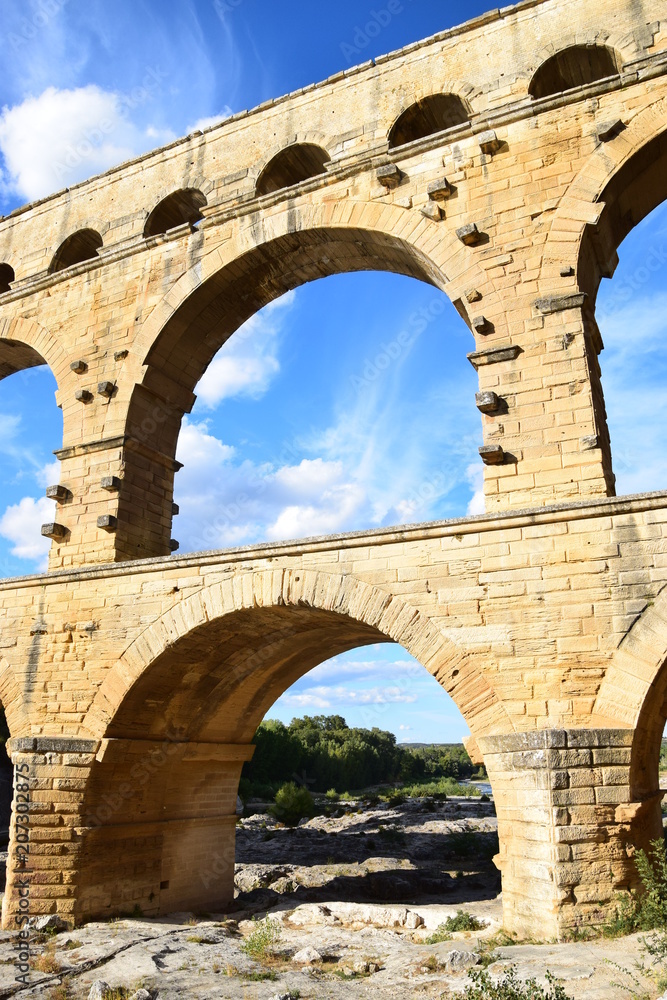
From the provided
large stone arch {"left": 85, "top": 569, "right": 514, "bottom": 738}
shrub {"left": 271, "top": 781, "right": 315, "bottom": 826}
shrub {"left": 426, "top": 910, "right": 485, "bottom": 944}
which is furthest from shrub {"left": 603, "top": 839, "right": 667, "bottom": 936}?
shrub {"left": 271, "top": 781, "right": 315, "bottom": 826}

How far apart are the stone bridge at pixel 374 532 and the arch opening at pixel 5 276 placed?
49.4 inches

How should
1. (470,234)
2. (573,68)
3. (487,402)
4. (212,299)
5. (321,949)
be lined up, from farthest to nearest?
1. (212,299)
2. (573,68)
3. (470,234)
4. (487,402)
5. (321,949)

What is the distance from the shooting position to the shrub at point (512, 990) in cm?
438

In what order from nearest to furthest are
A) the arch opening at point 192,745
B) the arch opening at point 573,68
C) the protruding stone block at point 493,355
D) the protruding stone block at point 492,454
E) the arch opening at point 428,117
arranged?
the protruding stone block at point 492,454 < the protruding stone block at point 493,355 < the arch opening at point 192,745 < the arch opening at point 573,68 < the arch opening at point 428,117

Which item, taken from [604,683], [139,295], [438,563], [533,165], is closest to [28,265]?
[139,295]

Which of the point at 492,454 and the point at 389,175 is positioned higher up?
the point at 389,175

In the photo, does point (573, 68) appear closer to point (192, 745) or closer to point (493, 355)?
point (493, 355)

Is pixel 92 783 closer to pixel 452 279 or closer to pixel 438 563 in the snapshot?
pixel 438 563

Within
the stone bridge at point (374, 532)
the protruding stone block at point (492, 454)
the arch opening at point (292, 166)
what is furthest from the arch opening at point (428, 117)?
the protruding stone block at point (492, 454)

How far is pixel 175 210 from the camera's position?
11.9 meters

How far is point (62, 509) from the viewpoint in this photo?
404 inches

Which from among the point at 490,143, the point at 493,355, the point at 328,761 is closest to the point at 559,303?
the point at 493,355

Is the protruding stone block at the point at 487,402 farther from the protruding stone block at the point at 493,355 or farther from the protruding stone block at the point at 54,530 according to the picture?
the protruding stone block at the point at 54,530

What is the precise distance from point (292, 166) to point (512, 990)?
1024cm
